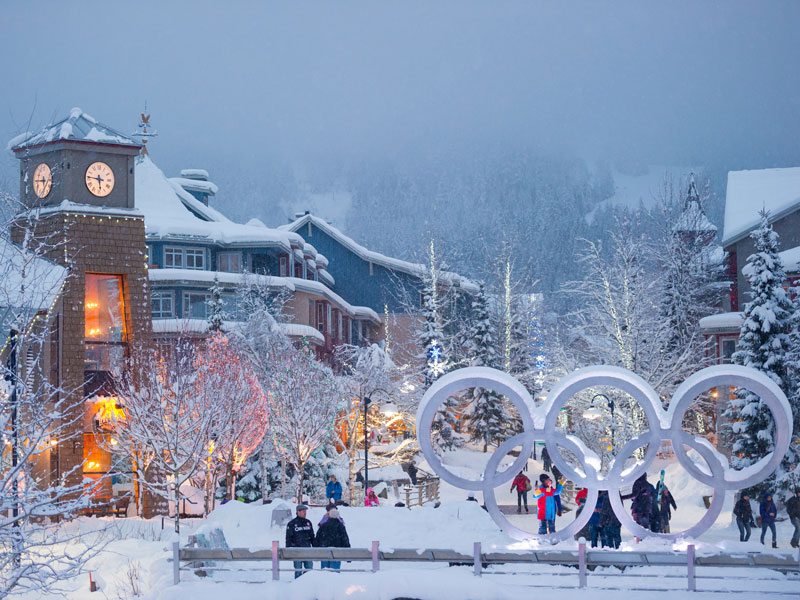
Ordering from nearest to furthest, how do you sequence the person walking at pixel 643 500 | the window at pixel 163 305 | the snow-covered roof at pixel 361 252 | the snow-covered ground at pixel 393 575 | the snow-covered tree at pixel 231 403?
the snow-covered ground at pixel 393 575 → the person walking at pixel 643 500 → the snow-covered tree at pixel 231 403 → the window at pixel 163 305 → the snow-covered roof at pixel 361 252

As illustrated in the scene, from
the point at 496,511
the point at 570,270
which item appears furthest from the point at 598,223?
the point at 496,511

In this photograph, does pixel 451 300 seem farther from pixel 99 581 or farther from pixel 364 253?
pixel 99 581

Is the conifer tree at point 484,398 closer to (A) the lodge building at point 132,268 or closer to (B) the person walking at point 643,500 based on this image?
(A) the lodge building at point 132,268

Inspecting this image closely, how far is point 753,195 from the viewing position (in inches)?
1572

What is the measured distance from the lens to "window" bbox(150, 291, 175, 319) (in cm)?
4697

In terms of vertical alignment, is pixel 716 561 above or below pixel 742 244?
below

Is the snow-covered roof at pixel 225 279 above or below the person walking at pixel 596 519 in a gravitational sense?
above

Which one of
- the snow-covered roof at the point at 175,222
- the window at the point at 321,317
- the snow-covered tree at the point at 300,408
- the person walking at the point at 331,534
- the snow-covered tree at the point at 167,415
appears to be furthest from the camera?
the window at the point at 321,317

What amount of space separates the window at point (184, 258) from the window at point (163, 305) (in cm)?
169

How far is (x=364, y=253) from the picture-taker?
65.3m

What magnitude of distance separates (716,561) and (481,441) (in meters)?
33.5

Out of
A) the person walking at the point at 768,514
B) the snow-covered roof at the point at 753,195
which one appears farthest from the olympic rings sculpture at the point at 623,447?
the snow-covered roof at the point at 753,195

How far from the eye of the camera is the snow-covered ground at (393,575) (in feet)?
45.5

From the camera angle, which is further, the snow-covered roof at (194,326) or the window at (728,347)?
the snow-covered roof at (194,326)
